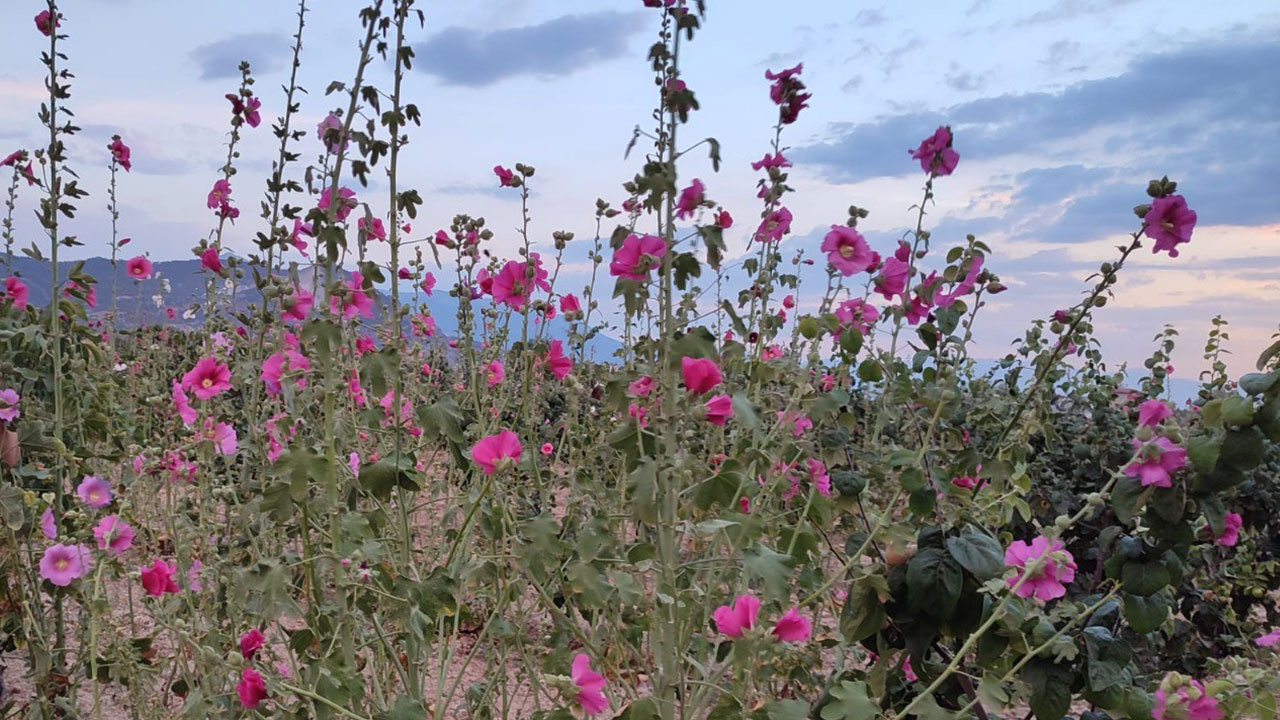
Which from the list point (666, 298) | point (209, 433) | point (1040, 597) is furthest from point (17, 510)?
point (1040, 597)

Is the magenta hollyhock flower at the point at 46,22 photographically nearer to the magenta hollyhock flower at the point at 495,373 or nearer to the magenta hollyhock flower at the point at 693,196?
the magenta hollyhock flower at the point at 495,373

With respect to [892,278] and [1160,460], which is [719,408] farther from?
[892,278]

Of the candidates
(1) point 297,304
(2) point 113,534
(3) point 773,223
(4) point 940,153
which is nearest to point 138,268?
(2) point 113,534

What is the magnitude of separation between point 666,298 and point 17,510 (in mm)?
1815

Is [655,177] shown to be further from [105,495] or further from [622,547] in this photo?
[105,495]

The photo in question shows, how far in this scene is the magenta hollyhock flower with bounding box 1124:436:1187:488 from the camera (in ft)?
5.09

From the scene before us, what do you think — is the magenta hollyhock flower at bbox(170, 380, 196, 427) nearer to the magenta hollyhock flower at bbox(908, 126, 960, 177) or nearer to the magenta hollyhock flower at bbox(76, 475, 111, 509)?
the magenta hollyhock flower at bbox(76, 475, 111, 509)

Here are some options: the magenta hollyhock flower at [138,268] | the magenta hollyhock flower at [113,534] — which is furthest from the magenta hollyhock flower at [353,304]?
the magenta hollyhock flower at [138,268]

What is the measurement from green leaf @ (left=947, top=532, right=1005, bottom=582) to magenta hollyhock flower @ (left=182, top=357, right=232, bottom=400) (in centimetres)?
166

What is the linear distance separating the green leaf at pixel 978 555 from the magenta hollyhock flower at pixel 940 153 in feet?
2.95

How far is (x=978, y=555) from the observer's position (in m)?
1.64

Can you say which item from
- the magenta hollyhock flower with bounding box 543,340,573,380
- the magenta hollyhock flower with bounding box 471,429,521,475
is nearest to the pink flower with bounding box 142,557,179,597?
the magenta hollyhock flower with bounding box 471,429,521,475

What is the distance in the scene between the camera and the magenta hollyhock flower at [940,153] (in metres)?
2.16

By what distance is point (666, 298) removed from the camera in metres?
1.63
